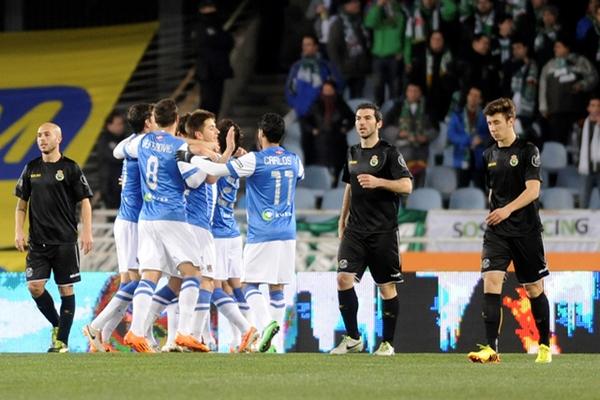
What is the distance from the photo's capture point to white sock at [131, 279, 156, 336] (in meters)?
13.5

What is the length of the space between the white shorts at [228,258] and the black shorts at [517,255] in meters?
3.26

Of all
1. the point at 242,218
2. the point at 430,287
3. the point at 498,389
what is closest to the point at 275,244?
the point at 430,287

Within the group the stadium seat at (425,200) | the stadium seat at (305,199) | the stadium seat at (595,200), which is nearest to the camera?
the stadium seat at (595,200)

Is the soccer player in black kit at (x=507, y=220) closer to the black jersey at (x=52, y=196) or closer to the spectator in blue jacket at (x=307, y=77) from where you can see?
the black jersey at (x=52, y=196)

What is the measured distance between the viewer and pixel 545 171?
22781 millimetres

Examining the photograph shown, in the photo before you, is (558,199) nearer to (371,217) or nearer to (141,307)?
(371,217)

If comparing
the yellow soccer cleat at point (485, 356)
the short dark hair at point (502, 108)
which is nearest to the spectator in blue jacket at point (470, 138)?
the short dark hair at point (502, 108)

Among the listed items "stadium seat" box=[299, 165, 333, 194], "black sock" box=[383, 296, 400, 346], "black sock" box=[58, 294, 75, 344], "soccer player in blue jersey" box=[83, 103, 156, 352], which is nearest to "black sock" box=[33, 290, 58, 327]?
"black sock" box=[58, 294, 75, 344]

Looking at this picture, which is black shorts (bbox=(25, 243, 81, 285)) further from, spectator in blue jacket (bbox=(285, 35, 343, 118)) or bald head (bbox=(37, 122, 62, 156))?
spectator in blue jacket (bbox=(285, 35, 343, 118))

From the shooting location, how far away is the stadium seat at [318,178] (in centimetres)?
2289

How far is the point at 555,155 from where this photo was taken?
2248 cm

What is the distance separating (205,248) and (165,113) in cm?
126

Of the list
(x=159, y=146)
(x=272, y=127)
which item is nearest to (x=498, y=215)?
(x=272, y=127)

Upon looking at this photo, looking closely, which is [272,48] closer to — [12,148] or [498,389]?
[12,148]
